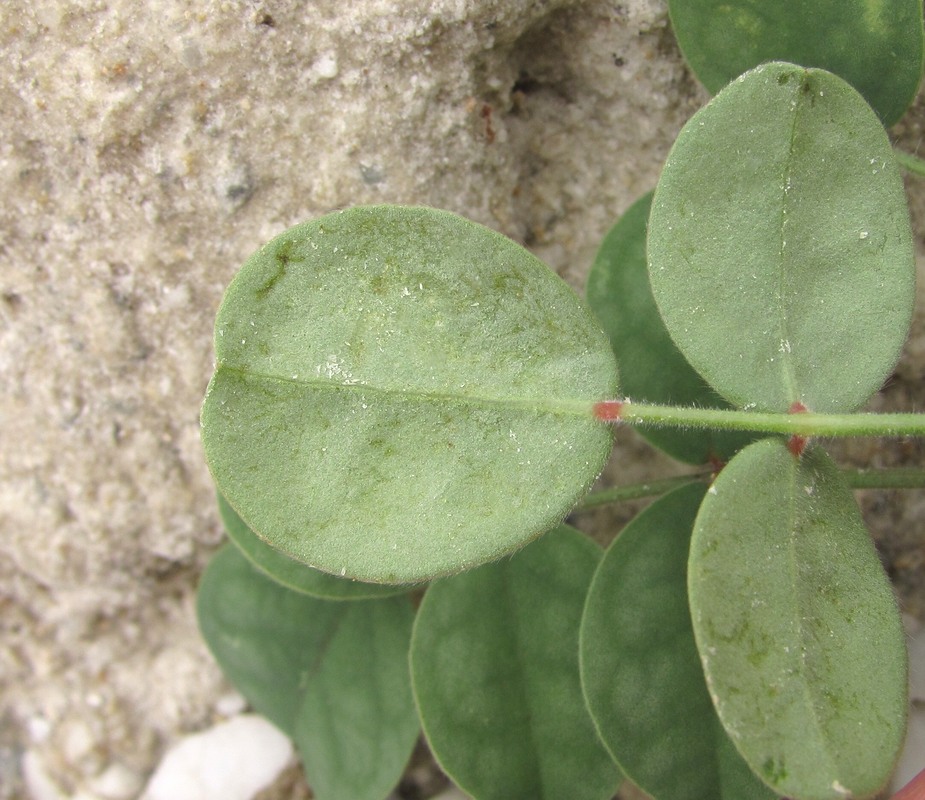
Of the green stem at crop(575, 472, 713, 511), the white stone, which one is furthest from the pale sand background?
the green stem at crop(575, 472, 713, 511)

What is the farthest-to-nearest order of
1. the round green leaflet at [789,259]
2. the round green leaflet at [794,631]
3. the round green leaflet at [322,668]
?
the round green leaflet at [322,668]
the round green leaflet at [789,259]
the round green leaflet at [794,631]

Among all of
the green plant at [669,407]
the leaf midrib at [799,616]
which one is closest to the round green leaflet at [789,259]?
the green plant at [669,407]

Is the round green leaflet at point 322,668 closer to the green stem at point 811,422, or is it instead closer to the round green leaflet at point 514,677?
the round green leaflet at point 514,677

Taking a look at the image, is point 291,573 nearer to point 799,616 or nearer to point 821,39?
point 799,616

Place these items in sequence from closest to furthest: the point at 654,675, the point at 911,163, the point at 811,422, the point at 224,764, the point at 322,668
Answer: the point at 811,422 < the point at 654,675 < the point at 911,163 < the point at 322,668 < the point at 224,764

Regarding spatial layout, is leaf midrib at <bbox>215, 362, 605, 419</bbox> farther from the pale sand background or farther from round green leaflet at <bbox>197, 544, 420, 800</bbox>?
round green leaflet at <bbox>197, 544, 420, 800</bbox>

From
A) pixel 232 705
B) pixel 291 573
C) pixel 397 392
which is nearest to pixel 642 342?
pixel 397 392
